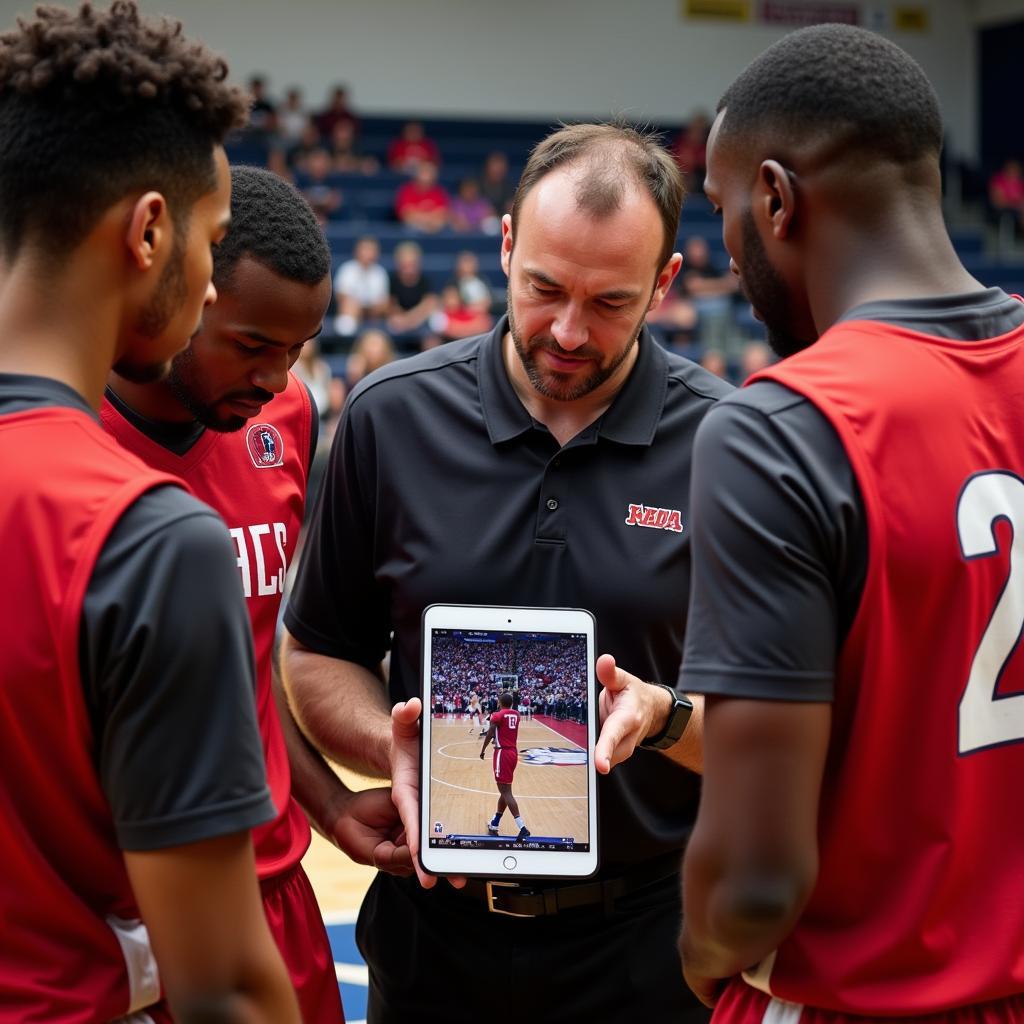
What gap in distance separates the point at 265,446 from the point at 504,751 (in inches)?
26.8

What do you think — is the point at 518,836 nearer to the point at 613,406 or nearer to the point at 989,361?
the point at 613,406

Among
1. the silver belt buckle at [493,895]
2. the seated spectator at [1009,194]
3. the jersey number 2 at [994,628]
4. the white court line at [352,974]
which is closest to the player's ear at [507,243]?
the silver belt buckle at [493,895]

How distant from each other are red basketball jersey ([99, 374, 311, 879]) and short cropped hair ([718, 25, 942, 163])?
3.44 ft

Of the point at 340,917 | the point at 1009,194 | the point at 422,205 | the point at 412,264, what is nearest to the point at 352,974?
the point at 340,917

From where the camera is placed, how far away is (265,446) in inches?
92.9

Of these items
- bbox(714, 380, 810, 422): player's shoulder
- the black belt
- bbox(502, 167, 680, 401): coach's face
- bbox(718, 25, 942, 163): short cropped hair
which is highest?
bbox(718, 25, 942, 163): short cropped hair

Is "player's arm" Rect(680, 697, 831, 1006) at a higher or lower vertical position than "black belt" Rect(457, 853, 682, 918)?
higher

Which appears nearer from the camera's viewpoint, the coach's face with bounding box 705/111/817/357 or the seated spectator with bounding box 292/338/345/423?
the coach's face with bounding box 705/111/817/357

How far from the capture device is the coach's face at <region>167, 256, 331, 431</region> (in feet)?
7.03

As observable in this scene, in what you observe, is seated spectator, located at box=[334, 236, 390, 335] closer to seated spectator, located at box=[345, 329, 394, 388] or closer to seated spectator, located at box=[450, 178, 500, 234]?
seated spectator, located at box=[345, 329, 394, 388]

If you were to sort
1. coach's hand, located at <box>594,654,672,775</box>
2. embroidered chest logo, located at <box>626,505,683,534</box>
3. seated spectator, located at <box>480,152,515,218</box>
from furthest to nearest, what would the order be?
seated spectator, located at <box>480,152,515,218</box>
embroidered chest logo, located at <box>626,505,683,534</box>
coach's hand, located at <box>594,654,672,775</box>

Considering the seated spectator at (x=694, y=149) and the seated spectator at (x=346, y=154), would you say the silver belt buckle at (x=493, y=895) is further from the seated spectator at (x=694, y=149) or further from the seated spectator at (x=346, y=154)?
the seated spectator at (x=694, y=149)

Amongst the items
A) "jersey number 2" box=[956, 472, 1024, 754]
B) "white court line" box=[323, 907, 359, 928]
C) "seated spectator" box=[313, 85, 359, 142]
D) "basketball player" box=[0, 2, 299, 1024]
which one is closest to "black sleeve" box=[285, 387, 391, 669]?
"basketball player" box=[0, 2, 299, 1024]

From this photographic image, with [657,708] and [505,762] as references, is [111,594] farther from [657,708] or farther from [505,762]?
[657,708]
